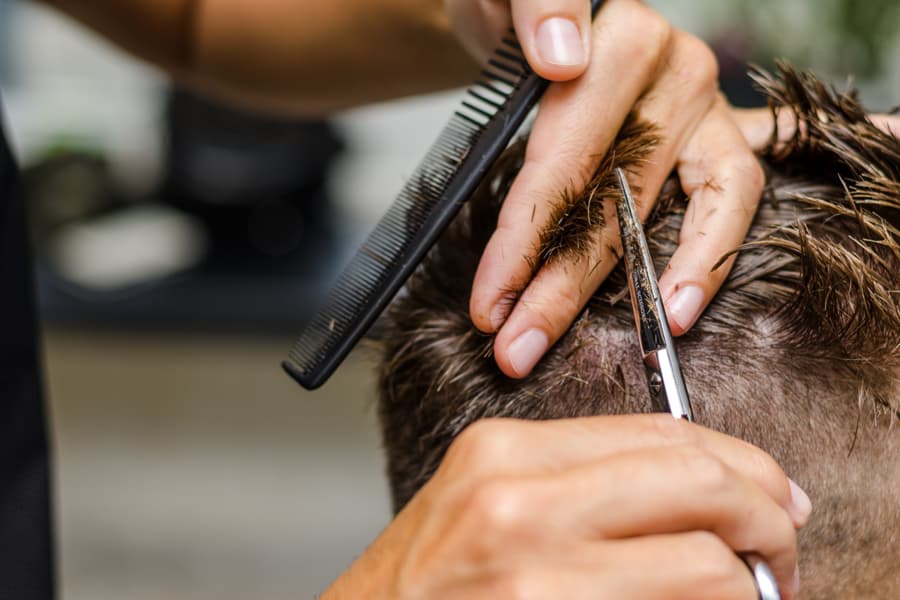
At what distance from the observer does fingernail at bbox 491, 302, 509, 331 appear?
0.73m

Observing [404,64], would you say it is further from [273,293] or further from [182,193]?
[182,193]

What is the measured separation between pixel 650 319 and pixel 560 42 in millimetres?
238

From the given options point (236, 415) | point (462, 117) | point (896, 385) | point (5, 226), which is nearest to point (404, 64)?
point (462, 117)

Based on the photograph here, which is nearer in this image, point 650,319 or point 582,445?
point 582,445

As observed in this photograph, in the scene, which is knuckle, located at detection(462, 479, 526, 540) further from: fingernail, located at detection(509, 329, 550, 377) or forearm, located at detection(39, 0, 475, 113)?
forearm, located at detection(39, 0, 475, 113)

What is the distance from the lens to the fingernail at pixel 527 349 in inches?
28.5

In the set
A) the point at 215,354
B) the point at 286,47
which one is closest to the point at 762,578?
the point at 286,47

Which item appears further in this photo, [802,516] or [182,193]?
[182,193]

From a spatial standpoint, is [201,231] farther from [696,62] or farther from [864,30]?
[696,62]

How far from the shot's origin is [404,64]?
121 cm

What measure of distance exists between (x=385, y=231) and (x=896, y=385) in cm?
47

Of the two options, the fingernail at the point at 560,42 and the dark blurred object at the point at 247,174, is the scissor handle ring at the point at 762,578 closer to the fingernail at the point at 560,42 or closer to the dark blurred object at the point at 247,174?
the fingernail at the point at 560,42

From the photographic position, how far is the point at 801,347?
767mm

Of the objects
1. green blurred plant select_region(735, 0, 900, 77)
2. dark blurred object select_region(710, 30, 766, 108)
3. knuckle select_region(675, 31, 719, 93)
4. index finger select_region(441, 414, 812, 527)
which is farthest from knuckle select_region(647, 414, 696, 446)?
green blurred plant select_region(735, 0, 900, 77)
